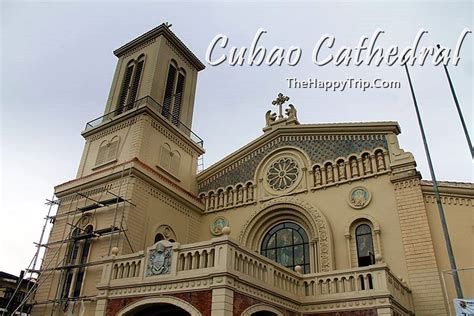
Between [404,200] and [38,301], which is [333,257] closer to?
[404,200]

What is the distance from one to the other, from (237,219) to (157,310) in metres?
7.90

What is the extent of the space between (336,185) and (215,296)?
31.5ft

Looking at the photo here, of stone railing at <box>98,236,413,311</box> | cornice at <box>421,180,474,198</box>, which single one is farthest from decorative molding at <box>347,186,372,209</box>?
stone railing at <box>98,236,413,311</box>

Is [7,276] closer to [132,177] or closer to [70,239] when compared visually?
[70,239]

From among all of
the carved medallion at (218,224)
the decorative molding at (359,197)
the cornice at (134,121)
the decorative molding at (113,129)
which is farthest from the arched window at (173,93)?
the decorative molding at (359,197)

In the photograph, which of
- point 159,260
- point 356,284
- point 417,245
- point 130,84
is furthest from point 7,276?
point 417,245

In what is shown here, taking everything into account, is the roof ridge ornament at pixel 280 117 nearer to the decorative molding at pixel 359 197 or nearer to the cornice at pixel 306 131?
the cornice at pixel 306 131

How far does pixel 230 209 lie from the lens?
70.1 feet

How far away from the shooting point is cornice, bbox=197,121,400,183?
18859 millimetres

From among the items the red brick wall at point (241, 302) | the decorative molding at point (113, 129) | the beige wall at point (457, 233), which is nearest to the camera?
the red brick wall at point (241, 302)

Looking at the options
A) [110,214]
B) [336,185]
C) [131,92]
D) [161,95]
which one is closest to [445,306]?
[336,185]

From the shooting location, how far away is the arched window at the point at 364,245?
55.7 feet

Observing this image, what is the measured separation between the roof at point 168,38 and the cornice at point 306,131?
7.93 metres

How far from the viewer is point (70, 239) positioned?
18.2 metres
